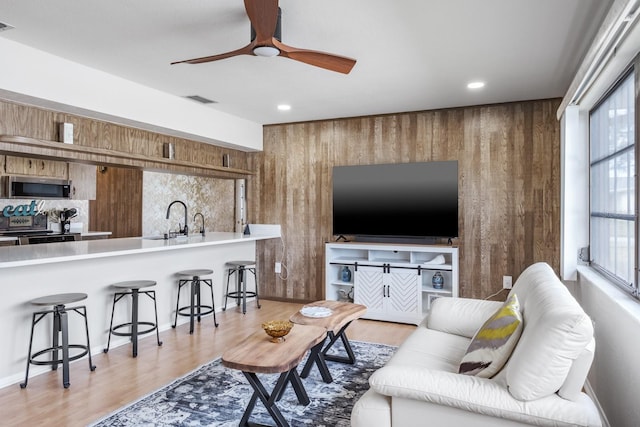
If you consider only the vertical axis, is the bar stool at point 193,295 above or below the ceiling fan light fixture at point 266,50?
below

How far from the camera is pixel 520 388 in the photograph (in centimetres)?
161

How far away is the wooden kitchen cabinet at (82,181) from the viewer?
6773 mm

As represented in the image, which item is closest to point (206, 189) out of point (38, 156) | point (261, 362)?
point (38, 156)

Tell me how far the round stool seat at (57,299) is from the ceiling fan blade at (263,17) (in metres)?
2.28

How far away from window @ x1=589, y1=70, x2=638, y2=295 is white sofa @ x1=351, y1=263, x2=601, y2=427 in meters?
0.86

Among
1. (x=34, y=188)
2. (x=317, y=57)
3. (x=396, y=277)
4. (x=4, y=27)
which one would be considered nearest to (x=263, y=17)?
(x=317, y=57)

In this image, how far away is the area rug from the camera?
2.52 meters

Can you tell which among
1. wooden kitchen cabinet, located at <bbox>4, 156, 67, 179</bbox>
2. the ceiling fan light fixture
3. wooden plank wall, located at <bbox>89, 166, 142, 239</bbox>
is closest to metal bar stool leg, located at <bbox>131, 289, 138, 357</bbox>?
the ceiling fan light fixture

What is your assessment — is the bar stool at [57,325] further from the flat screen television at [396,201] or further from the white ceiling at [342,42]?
the flat screen television at [396,201]

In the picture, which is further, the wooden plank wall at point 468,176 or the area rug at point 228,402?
the wooden plank wall at point 468,176

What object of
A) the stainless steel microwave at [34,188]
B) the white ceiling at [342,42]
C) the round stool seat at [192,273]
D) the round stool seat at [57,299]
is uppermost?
the white ceiling at [342,42]

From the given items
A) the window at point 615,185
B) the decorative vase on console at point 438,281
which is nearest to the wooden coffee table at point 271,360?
the window at point 615,185

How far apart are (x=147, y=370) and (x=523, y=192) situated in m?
4.05

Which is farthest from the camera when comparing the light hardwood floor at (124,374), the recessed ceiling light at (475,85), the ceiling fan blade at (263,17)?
the recessed ceiling light at (475,85)
